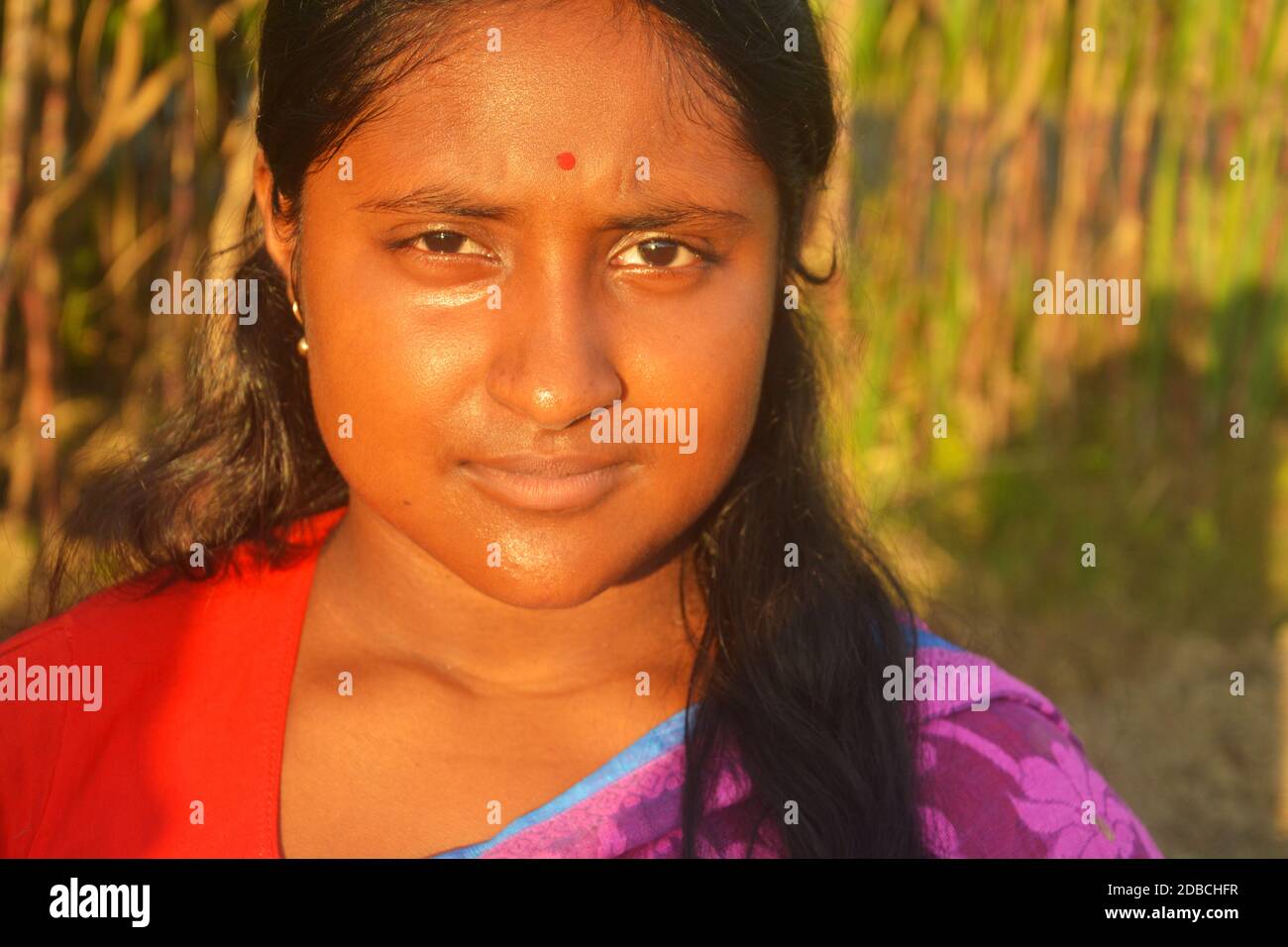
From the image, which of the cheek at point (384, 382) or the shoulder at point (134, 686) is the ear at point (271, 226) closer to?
the cheek at point (384, 382)

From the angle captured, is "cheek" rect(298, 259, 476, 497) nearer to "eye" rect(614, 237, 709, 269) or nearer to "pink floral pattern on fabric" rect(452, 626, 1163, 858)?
"eye" rect(614, 237, 709, 269)

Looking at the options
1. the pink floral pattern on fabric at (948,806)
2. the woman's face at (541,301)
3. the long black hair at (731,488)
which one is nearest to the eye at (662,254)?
the woman's face at (541,301)

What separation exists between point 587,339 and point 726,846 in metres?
0.54

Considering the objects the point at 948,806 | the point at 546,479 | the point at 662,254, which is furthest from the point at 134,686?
the point at 948,806

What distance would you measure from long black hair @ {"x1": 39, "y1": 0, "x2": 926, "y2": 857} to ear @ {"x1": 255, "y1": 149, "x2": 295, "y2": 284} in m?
0.03

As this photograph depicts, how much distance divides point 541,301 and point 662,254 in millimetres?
152

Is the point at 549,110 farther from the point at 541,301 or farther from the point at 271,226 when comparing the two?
the point at 271,226

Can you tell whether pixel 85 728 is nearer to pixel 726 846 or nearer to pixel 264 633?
pixel 264 633

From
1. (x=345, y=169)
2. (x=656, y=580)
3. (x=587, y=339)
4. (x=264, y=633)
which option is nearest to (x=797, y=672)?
(x=656, y=580)

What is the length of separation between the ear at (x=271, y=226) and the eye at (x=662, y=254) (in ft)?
1.34

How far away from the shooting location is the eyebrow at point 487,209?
1.31 metres

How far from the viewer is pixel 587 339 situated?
132 centimetres

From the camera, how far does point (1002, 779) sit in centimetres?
149

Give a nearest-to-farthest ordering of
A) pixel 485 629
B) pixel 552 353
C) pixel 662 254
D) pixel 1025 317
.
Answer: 1. pixel 552 353
2. pixel 662 254
3. pixel 485 629
4. pixel 1025 317
